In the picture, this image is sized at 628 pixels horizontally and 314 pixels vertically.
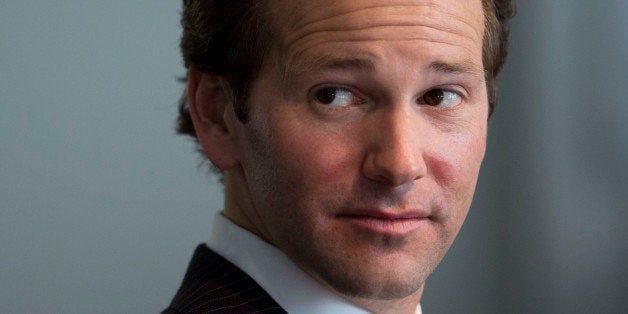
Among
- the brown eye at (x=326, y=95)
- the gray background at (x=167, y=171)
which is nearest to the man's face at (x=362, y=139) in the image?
the brown eye at (x=326, y=95)

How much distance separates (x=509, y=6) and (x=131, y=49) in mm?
1074

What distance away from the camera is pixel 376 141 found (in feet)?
4.04

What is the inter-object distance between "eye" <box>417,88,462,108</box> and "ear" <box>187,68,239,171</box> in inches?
11.5

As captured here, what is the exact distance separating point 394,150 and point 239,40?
0.31m

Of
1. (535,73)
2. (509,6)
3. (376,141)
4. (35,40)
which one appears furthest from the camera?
(535,73)

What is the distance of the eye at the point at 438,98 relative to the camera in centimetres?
131

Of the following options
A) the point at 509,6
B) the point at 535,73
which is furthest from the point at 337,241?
the point at 535,73

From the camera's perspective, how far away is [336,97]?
1.26 meters

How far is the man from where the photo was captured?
1243 mm

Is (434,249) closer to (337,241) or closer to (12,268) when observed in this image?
(337,241)

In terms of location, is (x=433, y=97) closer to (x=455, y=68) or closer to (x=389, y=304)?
(x=455, y=68)

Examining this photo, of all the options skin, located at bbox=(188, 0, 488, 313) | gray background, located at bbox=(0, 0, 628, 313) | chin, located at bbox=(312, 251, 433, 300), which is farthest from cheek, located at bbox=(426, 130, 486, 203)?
gray background, located at bbox=(0, 0, 628, 313)

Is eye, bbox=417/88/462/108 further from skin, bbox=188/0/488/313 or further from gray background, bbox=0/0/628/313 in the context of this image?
→ gray background, bbox=0/0/628/313

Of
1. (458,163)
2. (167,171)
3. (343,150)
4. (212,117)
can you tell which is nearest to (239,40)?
(212,117)
